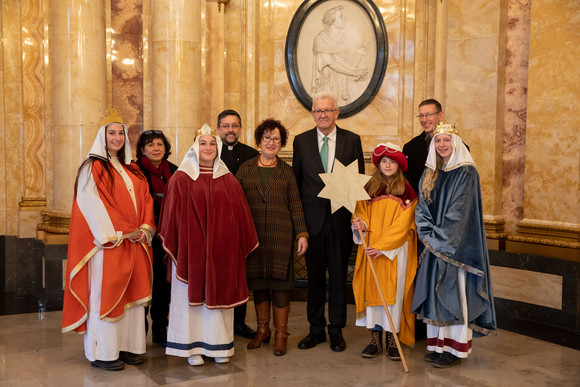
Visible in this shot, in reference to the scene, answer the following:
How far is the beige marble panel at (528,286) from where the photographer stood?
20.6ft

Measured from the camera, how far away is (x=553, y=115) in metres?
6.40

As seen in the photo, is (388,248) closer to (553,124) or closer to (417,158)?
(417,158)

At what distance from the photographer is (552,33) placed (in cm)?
638

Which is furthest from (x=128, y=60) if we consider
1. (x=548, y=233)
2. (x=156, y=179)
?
(x=548, y=233)

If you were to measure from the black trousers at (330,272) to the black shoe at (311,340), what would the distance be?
0.16m

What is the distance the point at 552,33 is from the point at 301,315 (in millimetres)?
4055

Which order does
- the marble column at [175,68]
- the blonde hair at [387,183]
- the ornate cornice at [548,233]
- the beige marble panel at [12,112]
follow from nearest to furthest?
the blonde hair at [387,183] → the ornate cornice at [548,233] → the marble column at [175,68] → the beige marble panel at [12,112]

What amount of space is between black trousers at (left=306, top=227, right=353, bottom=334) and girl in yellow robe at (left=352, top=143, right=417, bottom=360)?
184mm

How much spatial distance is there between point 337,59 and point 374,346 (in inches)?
163

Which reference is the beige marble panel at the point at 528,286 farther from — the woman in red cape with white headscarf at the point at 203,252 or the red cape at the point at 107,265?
the red cape at the point at 107,265

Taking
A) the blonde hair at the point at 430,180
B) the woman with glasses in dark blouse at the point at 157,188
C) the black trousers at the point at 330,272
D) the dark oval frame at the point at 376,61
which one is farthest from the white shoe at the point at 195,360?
the dark oval frame at the point at 376,61

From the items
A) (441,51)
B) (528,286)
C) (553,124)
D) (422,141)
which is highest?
(441,51)

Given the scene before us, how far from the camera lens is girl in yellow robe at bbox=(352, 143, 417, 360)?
502cm

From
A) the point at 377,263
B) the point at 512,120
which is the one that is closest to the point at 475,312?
the point at 377,263
